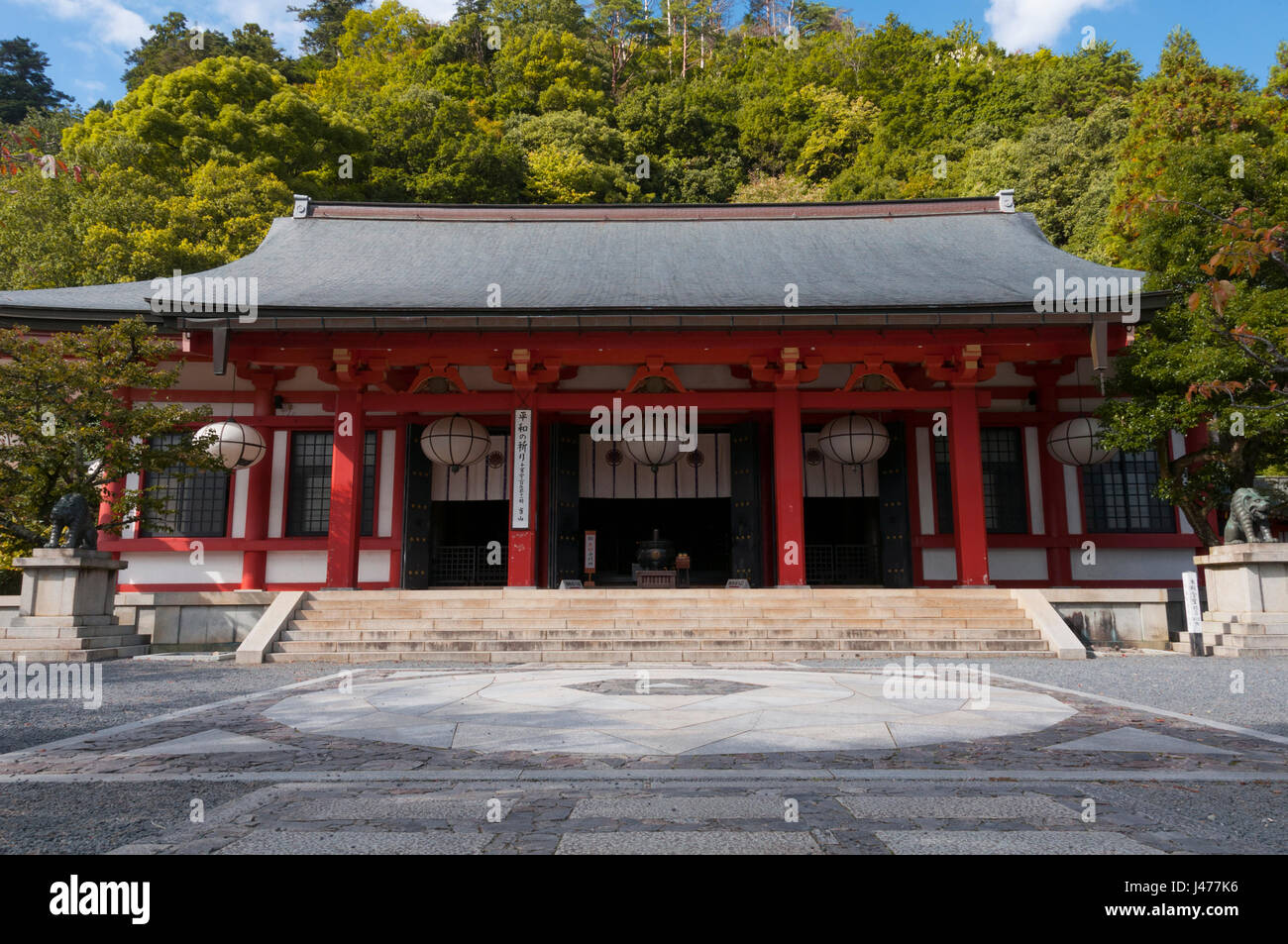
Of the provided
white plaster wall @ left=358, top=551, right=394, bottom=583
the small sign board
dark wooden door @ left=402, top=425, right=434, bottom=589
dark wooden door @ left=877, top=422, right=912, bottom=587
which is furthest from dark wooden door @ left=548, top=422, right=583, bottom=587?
the small sign board

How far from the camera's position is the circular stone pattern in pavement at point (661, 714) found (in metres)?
4.41

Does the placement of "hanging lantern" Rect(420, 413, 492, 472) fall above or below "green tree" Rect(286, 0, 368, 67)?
below

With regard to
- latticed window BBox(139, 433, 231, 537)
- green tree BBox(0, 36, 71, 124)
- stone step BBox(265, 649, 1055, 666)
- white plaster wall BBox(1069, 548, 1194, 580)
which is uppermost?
green tree BBox(0, 36, 71, 124)

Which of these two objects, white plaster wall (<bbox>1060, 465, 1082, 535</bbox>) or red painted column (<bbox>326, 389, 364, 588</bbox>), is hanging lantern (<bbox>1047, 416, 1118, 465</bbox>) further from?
red painted column (<bbox>326, 389, 364, 588</bbox>)

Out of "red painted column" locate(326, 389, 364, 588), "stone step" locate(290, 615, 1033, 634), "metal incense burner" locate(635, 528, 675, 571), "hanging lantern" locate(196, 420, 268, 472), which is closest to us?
"stone step" locate(290, 615, 1033, 634)

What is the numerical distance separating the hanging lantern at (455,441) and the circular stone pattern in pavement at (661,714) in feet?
19.8

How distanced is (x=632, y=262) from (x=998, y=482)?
7562mm

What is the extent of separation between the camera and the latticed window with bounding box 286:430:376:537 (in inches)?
521

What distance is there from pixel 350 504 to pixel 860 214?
12088 millimetres

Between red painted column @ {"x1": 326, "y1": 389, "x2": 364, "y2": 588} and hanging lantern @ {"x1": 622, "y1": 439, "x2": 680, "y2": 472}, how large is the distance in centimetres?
408

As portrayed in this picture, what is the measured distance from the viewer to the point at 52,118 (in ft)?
125

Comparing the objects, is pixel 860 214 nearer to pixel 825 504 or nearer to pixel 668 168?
pixel 825 504

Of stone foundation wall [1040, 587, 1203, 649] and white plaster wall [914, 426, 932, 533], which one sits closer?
stone foundation wall [1040, 587, 1203, 649]

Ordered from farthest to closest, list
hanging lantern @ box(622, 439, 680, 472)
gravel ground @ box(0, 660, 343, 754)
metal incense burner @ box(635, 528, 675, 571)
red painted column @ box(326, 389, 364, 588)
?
1. metal incense burner @ box(635, 528, 675, 571)
2. hanging lantern @ box(622, 439, 680, 472)
3. red painted column @ box(326, 389, 364, 588)
4. gravel ground @ box(0, 660, 343, 754)
